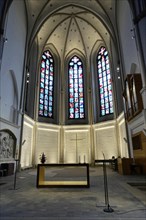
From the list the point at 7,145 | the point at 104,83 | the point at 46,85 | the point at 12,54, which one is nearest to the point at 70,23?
the point at 46,85

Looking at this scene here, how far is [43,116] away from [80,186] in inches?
520

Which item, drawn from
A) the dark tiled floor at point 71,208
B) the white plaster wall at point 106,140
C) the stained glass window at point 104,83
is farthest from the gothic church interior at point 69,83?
the dark tiled floor at point 71,208

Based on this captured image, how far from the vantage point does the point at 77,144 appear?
18.9m

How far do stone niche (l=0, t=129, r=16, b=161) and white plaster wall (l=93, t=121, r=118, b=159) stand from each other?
31.5 ft

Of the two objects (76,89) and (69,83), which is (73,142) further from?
(69,83)

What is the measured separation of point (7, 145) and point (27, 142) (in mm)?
4186

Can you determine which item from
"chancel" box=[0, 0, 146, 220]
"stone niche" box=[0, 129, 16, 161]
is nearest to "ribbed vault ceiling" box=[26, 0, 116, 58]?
"chancel" box=[0, 0, 146, 220]

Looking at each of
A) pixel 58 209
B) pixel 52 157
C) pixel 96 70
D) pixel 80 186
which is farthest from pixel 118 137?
pixel 58 209

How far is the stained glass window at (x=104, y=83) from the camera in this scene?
1834 centimetres

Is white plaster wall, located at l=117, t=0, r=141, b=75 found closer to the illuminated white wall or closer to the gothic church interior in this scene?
the gothic church interior

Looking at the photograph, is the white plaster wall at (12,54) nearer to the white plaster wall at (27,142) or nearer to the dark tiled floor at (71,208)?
the white plaster wall at (27,142)

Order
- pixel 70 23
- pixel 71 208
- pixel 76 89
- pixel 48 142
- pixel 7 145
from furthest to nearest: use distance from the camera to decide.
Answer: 1. pixel 76 89
2. pixel 70 23
3. pixel 48 142
4. pixel 7 145
5. pixel 71 208

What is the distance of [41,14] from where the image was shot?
15211 mm

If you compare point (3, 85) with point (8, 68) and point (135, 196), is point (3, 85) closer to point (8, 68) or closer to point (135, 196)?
point (8, 68)
